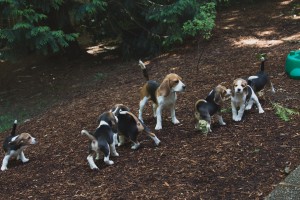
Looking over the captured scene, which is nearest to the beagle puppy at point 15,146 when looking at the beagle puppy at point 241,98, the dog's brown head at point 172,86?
the dog's brown head at point 172,86

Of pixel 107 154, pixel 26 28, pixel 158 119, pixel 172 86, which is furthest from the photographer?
pixel 26 28

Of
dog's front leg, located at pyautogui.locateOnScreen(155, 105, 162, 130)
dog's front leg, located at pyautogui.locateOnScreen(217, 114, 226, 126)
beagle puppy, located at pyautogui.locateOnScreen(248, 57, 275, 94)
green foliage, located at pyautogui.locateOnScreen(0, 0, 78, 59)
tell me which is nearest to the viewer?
dog's front leg, located at pyautogui.locateOnScreen(217, 114, 226, 126)

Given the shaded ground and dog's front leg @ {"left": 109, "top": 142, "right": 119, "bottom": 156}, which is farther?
dog's front leg @ {"left": 109, "top": 142, "right": 119, "bottom": 156}

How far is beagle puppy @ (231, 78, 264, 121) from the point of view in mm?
6645

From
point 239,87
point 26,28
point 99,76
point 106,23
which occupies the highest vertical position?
point 26,28

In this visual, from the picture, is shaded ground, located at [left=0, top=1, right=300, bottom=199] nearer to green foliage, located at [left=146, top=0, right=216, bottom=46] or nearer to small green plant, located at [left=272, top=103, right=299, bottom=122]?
small green plant, located at [left=272, top=103, right=299, bottom=122]

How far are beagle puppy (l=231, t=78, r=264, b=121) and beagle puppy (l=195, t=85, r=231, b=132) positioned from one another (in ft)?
0.49

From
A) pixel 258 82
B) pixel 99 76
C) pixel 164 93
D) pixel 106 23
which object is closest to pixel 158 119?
pixel 164 93

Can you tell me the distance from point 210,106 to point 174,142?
2.52ft

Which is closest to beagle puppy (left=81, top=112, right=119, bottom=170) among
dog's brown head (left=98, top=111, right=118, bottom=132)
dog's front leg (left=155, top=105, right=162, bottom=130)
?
dog's brown head (left=98, top=111, right=118, bottom=132)

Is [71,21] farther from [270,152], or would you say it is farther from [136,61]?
[270,152]

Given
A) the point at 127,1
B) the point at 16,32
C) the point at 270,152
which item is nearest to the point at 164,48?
the point at 127,1

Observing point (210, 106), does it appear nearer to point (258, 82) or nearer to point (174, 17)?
point (258, 82)

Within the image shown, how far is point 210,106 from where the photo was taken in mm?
6566
